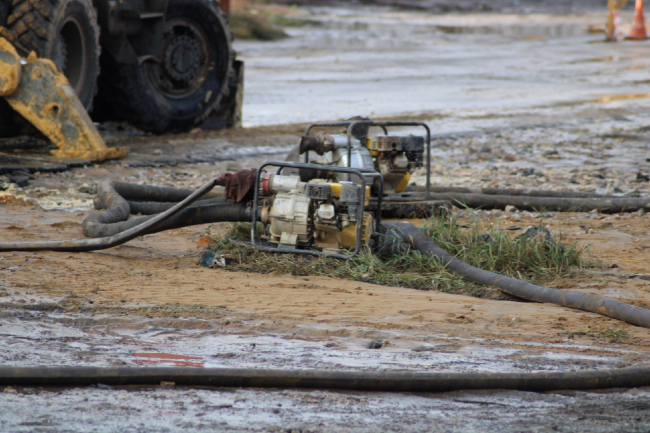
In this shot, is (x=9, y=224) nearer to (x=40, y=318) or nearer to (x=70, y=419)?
(x=40, y=318)

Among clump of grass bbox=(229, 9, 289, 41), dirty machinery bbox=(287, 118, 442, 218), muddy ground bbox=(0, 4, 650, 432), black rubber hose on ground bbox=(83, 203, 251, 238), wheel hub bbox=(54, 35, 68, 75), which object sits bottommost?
muddy ground bbox=(0, 4, 650, 432)

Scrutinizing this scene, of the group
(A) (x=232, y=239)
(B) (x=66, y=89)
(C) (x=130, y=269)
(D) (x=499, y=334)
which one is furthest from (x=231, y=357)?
(B) (x=66, y=89)

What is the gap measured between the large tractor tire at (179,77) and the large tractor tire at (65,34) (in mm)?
823

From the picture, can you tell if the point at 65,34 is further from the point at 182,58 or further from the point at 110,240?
the point at 110,240

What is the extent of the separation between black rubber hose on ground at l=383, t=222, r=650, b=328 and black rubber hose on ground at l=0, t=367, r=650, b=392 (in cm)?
83

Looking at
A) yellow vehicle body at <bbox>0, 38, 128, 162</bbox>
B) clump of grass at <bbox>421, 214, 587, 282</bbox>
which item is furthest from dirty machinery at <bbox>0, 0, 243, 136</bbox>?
clump of grass at <bbox>421, 214, 587, 282</bbox>

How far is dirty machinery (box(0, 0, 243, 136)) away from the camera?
740cm

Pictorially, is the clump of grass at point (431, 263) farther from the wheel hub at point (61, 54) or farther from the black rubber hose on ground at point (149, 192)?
the wheel hub at point (61, 54)

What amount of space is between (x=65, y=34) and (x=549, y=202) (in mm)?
5074

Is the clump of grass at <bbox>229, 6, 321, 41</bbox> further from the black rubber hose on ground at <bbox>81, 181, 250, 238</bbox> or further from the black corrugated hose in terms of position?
the black rubber hose on ground at <bbox>81, 181, 250, 238</bbox>

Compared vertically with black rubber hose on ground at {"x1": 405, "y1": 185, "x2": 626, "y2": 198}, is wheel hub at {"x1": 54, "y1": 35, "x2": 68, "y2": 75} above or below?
above

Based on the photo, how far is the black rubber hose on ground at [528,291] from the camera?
150 inches

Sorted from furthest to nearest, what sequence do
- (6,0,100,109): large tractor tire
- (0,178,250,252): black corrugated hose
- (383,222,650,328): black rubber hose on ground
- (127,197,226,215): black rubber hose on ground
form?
(6,0,100,109): large tractor tire
(127,197,226,215): black rubber hose on ground
(0,178,250,252): black corrugated hose
(383,222,650,328): black rubber hose on ground

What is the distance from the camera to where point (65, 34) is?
8.10 meters
